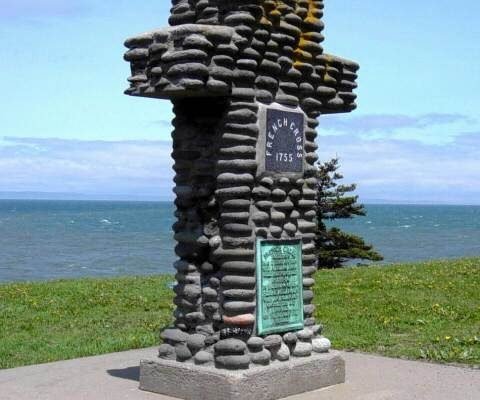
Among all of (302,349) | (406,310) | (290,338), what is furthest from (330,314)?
(290,338)

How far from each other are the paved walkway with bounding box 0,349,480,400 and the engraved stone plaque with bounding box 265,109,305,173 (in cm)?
222

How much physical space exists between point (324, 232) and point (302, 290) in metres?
20.3

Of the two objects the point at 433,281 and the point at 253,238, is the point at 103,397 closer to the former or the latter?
the point at 253,238

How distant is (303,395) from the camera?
9.39 m

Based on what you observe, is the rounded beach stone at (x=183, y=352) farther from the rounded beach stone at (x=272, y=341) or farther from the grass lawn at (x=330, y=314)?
the grass lawn at (x=330, y=314)

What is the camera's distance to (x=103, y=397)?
30.1 ft

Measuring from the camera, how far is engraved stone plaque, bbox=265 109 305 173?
9.34m

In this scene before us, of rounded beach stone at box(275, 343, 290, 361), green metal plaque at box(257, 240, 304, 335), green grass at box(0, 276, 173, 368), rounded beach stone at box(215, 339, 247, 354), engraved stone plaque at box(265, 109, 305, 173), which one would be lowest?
green grass at box(0, 276, 173, 368)

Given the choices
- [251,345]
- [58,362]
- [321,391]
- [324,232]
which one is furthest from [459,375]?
[324,232]

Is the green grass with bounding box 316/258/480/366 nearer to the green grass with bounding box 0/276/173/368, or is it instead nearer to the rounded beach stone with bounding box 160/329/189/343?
the green grass with bounding box 0/276/173/368

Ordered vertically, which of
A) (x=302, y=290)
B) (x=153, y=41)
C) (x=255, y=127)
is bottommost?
(x=302, y=290)

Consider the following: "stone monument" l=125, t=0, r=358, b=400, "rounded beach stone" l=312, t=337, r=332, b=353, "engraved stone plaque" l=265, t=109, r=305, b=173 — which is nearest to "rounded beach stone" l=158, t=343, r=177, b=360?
"stone monument" l=125, t=0, r=358, b=400

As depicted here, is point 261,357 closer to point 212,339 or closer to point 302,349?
point 212,339

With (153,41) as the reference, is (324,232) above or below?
below
